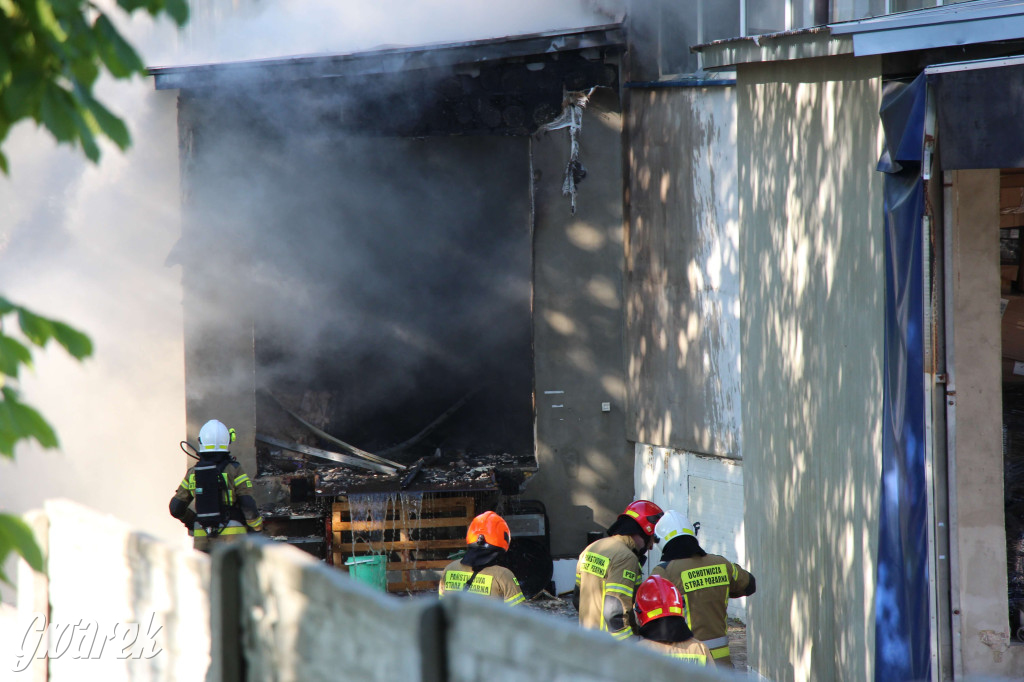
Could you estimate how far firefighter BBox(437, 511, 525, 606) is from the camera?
651 centimetres

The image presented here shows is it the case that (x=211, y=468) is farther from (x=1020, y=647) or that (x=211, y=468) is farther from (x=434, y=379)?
(x=1020, y=647)

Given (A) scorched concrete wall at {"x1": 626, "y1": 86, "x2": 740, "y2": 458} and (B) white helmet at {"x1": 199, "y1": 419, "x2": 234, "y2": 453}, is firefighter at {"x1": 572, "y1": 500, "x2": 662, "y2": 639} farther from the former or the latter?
(B) white helmet at {"x1": 199, "y1": 419, "x2": 234, "y2": 453}

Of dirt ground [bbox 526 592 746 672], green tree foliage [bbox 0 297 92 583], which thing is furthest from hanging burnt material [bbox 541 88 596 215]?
green tree foliage [bbox 0 297 92 583]

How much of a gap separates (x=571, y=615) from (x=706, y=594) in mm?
4534

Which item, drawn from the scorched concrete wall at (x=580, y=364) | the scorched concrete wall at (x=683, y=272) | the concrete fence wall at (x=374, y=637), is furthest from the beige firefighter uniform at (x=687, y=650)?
the scorched concrete wall at (x=580, y=364)

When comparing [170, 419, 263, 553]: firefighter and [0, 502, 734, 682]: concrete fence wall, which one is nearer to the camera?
[0, 502, 734, 682]: concrete fence wall

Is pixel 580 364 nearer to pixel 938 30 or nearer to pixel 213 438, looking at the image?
pixel 213 438

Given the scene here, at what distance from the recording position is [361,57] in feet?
36.6

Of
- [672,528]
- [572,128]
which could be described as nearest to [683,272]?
[572,128]

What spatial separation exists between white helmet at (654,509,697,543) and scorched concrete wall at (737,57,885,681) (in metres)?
0.61

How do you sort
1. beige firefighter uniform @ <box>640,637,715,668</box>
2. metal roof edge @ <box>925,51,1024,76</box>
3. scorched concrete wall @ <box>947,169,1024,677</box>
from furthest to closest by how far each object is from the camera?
beige firefighter uniform @ <box>640,637,715,668</box> → scorched concrete wall @ <box>947,169,1024,677</box> → metal roof edge @ <box>925,51,1024,76</box>

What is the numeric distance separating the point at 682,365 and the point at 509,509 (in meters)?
2.56

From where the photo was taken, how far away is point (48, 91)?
2410 millimetres

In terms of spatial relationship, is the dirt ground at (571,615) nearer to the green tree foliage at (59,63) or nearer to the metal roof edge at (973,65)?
the metal roof edge at (973,65)
